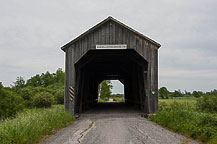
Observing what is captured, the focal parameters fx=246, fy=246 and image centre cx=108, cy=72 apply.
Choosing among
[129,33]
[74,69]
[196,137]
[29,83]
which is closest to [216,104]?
[129,33]

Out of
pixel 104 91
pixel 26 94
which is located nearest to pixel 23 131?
Answer: pixel 26 94

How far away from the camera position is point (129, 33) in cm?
1333

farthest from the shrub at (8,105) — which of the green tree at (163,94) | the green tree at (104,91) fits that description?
the green tree at (104,91)

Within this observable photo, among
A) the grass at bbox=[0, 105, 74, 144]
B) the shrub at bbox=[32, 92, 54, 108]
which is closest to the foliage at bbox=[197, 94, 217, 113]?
the grass at bbox=[0, 105, 74, 144]

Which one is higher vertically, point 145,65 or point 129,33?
point 129,33

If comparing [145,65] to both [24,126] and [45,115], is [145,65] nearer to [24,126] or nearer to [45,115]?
[45,115]

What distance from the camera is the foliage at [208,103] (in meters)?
12.5

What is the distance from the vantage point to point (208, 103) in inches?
502

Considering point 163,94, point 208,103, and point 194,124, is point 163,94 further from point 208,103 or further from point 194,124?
point 194,124

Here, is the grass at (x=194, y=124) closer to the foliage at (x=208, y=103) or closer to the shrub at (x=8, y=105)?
the foliage at (x=208, y=103)

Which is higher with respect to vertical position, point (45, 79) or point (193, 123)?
point (45, 79)

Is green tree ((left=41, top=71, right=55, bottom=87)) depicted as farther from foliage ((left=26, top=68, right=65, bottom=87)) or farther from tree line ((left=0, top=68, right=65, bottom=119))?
tree line ((left=0, top=68, right=65, bottom=119))

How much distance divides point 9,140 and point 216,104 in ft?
35.2

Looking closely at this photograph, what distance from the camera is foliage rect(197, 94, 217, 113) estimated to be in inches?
491
